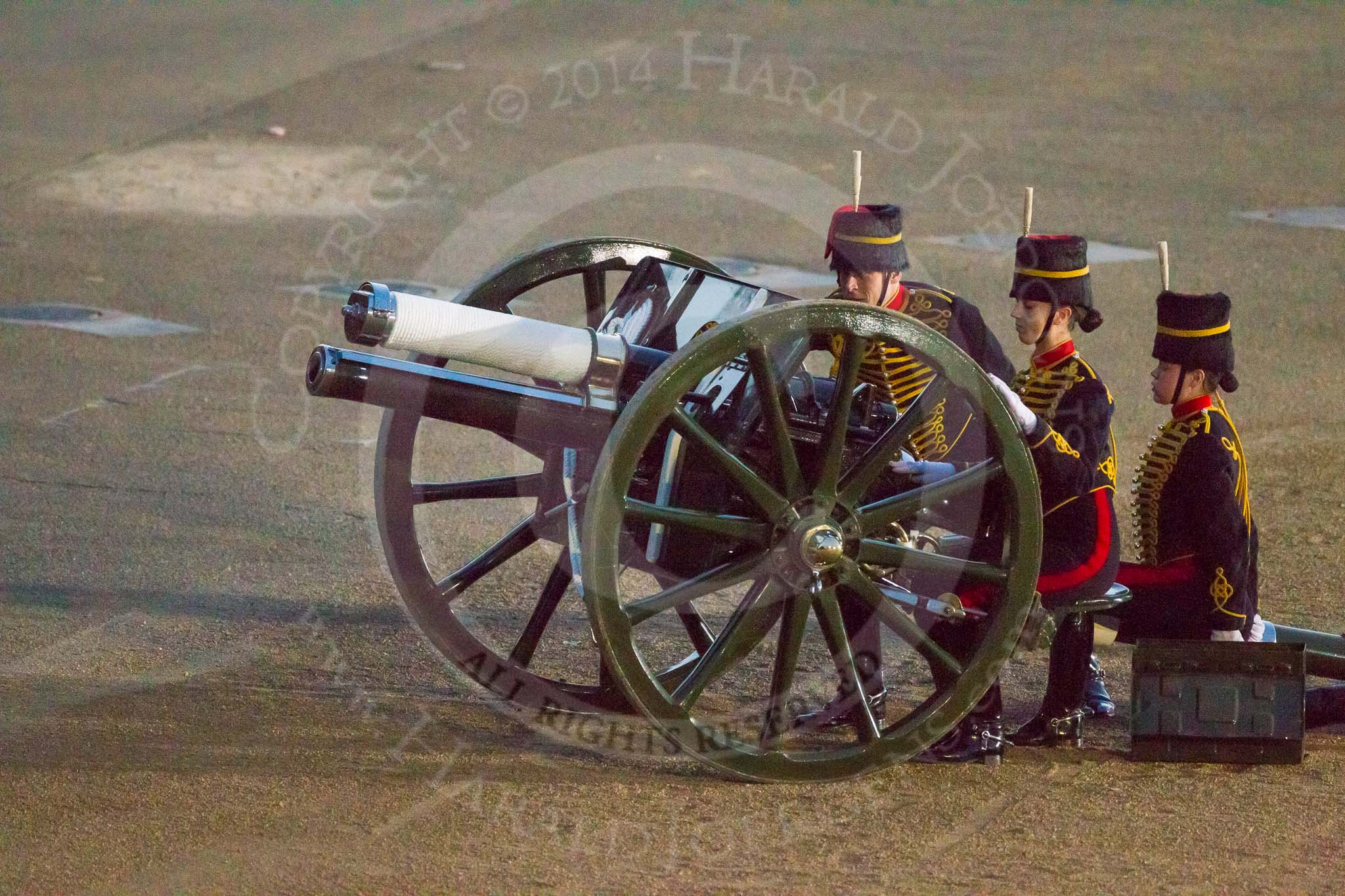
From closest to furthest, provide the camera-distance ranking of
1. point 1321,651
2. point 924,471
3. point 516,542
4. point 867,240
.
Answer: point 924,471, point 1321,651, point 867,240, point 516,542

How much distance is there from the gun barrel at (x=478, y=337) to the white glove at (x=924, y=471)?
0.76 m

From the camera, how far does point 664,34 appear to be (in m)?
16.1

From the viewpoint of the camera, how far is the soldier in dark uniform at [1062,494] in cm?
444

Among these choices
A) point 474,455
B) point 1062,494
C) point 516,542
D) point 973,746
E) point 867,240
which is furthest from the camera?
point 474,455

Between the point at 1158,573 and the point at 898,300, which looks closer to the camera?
the point at 1158,573

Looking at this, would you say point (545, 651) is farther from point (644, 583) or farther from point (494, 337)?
point (494, 337)

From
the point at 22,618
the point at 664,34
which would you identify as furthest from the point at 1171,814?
the point at 664,34

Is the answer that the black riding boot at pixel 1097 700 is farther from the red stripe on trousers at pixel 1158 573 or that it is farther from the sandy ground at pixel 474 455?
the red stripe on trousers at pixel 1158 573

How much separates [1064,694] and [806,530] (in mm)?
1010

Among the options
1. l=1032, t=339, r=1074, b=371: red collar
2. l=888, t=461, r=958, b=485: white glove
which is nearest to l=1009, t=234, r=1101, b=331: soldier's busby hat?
l=1032, t=339, r=1074, b=371: red collar

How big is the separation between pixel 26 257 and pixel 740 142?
16.4 ft

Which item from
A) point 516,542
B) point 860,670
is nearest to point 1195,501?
point 860,670

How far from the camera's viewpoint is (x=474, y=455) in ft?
23.0

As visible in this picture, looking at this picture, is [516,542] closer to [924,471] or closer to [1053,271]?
[924,471]
